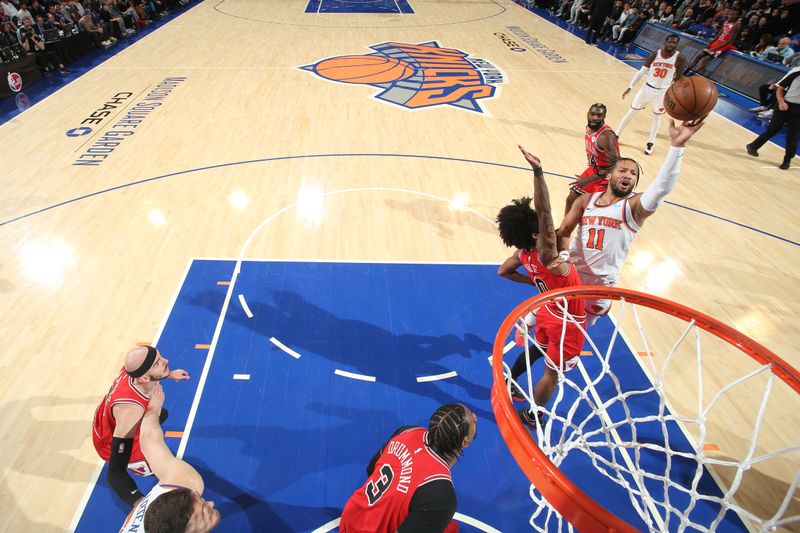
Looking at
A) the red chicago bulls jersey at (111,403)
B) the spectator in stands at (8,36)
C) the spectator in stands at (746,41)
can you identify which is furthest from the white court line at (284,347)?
the spectator in stands at (746,41)

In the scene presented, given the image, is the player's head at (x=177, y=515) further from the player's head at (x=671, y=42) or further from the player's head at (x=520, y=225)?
the player's head at (x=671, y=42)

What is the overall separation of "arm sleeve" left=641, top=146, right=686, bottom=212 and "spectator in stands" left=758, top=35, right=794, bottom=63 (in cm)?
1142

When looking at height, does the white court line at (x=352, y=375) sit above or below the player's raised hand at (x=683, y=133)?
below

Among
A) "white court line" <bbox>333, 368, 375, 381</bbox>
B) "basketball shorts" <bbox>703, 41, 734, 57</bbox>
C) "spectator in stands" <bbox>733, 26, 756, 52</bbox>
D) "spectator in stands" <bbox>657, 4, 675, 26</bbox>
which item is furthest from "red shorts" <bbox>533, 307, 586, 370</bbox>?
"spectator in stands" <bbox>657, 4, 675, 26</bbox>

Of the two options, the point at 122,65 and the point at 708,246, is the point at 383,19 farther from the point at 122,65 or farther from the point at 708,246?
the point at 708,246

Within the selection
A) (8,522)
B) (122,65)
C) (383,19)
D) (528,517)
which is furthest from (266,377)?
(383,19)

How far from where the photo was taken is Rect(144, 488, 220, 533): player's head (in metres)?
1.88

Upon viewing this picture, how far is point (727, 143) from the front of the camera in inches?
345

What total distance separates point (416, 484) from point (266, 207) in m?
5.07

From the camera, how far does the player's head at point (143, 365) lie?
2.69 meters

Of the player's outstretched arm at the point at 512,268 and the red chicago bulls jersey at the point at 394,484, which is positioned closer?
the red chicago bulls jersey at the point at 394,484

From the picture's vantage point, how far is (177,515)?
1897 mm

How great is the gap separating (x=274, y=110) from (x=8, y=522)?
8.01m

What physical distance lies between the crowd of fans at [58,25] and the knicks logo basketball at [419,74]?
6.15 meters
